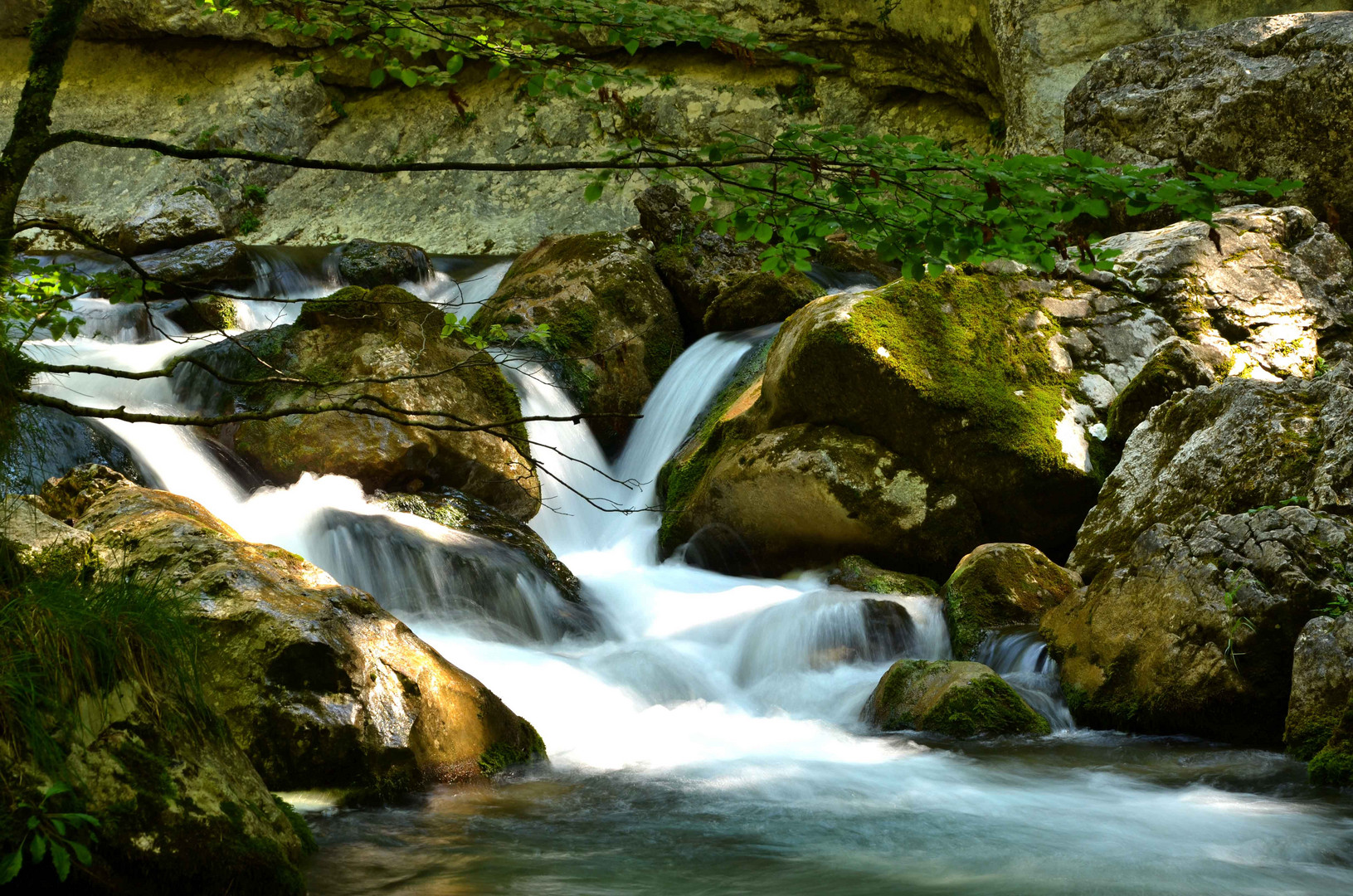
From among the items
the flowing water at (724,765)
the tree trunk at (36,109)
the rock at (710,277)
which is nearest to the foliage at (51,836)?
the flowing water at (724,765)

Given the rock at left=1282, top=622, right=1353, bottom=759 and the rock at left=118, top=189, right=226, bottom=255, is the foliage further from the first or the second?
the rock at left=118, top=189, right=226, bottom=255

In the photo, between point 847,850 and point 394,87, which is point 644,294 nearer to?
point 847,850

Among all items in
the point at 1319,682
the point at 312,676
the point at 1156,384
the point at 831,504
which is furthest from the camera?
the point at 831,504

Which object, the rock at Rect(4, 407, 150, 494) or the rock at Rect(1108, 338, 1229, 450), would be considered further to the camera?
the rock at Rect(1108, 338, 1229, 450)

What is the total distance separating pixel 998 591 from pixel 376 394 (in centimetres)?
427

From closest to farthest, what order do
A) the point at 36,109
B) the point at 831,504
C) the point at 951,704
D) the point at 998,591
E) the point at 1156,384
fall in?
the point at 36,109
the point at 951,704
the point at 998,591
the point at 1156,384
the point at 831,504

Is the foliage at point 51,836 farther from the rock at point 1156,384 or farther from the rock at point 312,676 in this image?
the rock at point 1156,384

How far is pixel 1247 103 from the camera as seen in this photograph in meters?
10.1

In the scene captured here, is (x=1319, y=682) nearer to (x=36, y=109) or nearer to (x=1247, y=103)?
(x=36, y=109)

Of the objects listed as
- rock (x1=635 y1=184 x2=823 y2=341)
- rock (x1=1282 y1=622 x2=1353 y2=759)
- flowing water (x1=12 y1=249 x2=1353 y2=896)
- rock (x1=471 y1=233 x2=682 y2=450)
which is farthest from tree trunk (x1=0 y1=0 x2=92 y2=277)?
rock (x1=635 y1=184 x2=823 y2=341)

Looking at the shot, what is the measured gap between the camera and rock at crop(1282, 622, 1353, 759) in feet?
14.3

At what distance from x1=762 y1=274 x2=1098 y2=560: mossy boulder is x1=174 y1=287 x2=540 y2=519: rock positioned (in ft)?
7.73

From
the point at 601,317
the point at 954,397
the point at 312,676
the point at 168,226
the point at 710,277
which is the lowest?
the point at 312,676

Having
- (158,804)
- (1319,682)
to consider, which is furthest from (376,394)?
(1319,682)
